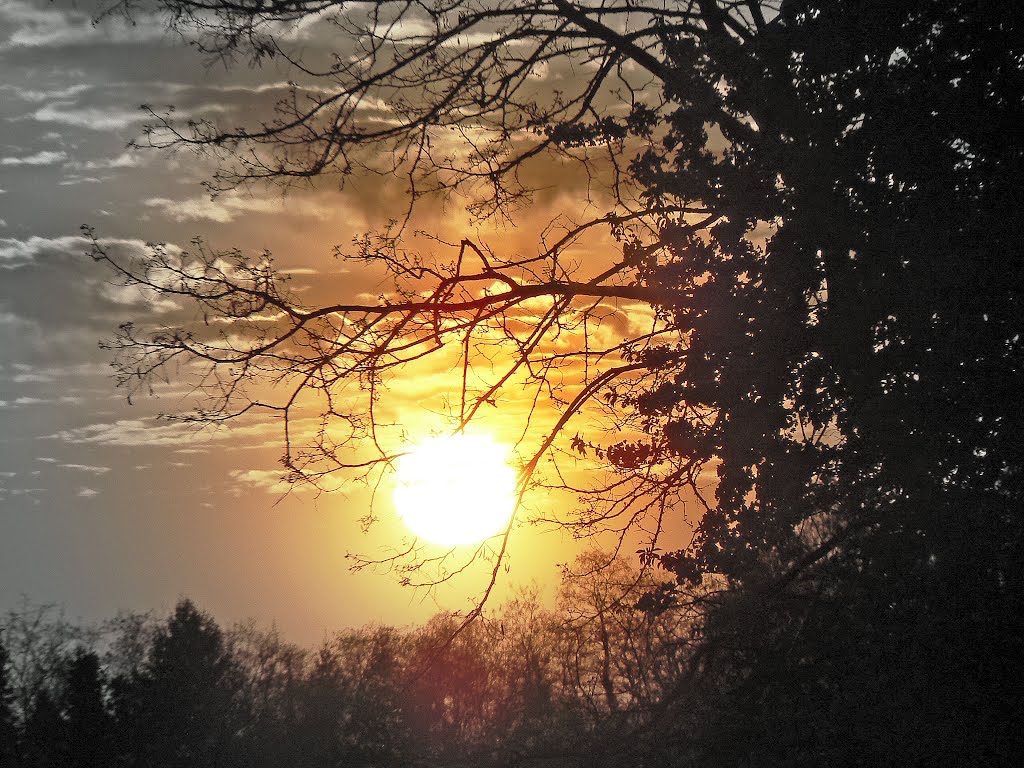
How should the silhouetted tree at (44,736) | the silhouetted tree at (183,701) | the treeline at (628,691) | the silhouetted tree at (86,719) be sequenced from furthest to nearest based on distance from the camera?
the silhouetted tree at (183,701) → the silhouetted tree at (86,719) → the silhouetted tree at (44,736) → the treeline at (628,691)

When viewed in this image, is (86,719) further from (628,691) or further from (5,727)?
(628,691)

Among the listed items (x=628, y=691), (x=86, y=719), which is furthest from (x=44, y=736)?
(x=628, y=691)

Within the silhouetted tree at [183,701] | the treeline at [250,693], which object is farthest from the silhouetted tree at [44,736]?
the silhouetted tree at [183,701]

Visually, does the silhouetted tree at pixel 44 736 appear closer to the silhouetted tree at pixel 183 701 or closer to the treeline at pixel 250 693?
the treeline at pixel 250 693

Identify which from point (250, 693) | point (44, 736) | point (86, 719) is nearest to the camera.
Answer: point (44, 736)

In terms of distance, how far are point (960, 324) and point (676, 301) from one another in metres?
2.46

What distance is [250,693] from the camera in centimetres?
4578

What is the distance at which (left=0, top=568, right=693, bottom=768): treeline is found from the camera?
37.4 metres

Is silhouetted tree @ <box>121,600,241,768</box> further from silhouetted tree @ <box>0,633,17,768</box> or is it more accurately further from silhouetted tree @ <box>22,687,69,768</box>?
silhouetted tree @ <box>0,633,17,768</box>

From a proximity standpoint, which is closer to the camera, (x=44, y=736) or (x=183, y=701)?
(x=44, y=736)

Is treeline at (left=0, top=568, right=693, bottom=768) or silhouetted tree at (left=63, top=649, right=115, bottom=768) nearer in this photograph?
silhouetted tree at (left=63, top=649, right=115, bottom=768)

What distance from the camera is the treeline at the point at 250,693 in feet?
123

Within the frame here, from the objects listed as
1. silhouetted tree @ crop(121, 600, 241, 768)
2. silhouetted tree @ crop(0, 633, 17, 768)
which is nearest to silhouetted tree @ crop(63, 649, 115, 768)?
silhouetted tree @ crop(121, 600, 241, 768)

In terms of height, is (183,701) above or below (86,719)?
above
